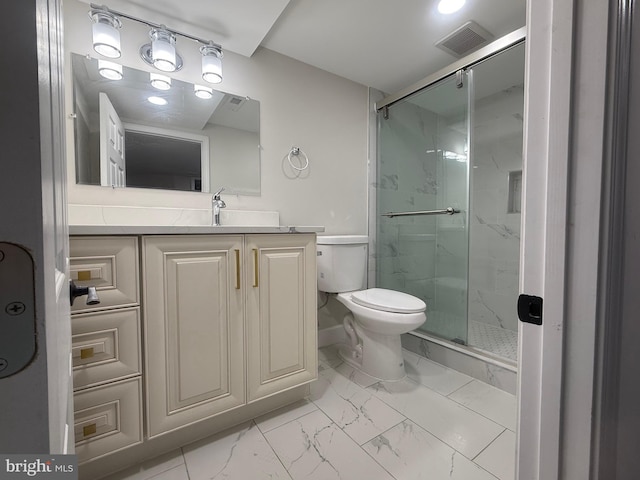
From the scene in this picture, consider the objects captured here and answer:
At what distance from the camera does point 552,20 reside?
1.45ft

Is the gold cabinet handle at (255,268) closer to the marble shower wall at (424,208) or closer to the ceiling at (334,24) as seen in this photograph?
the ceiling at (334,24)

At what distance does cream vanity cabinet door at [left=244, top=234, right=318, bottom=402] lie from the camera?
119cm

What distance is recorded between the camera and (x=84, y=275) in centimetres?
87

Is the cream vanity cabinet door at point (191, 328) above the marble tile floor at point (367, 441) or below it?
above

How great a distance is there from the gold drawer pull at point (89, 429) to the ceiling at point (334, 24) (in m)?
1.73

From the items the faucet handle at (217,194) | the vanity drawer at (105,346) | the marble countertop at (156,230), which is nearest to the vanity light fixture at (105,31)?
the faucet handle at (217,194)

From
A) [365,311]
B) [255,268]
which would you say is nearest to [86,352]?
[255,268]

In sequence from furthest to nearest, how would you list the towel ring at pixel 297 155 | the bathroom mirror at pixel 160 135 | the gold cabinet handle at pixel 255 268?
the towel ring at pixel 297 155 < the bathroom mirror at pixel 160 135 < the gold cabinet handle at pixel 255 268

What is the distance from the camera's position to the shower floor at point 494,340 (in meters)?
1.71

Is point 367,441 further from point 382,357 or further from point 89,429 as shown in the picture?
point 89,429

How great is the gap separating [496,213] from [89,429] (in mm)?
2772

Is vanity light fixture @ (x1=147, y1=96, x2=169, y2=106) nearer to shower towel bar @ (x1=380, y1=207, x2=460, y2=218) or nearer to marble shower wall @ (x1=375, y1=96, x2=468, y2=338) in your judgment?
marble shower wall @ (x1=375, y1=96, x2=468, y2=338)

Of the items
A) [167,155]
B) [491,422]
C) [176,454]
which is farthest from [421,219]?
[176,454]

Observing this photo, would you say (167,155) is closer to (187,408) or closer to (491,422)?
(187,408)
